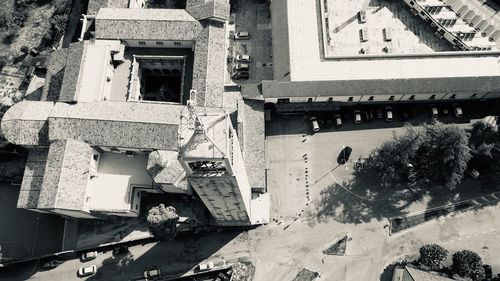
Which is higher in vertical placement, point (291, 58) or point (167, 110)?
point (291, 58)

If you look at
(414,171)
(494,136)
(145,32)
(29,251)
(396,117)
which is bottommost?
(29,251)

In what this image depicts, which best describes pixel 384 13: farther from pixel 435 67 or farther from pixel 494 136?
pixel 494 136

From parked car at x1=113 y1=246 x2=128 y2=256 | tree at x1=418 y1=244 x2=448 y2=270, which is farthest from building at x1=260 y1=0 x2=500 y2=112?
parked car at x1=113 y1=246 x2=128 y2=256

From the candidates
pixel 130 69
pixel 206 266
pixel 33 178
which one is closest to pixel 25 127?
pixel 33 178

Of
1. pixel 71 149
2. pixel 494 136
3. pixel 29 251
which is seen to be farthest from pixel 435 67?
pixel 29 251

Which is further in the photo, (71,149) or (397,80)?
(397,80)

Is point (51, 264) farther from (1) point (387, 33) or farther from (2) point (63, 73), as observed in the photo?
(1) point (387, 33)

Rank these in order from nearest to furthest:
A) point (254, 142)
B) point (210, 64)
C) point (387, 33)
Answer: point (254, 142)
point (210, 64)
point (387, 33)
